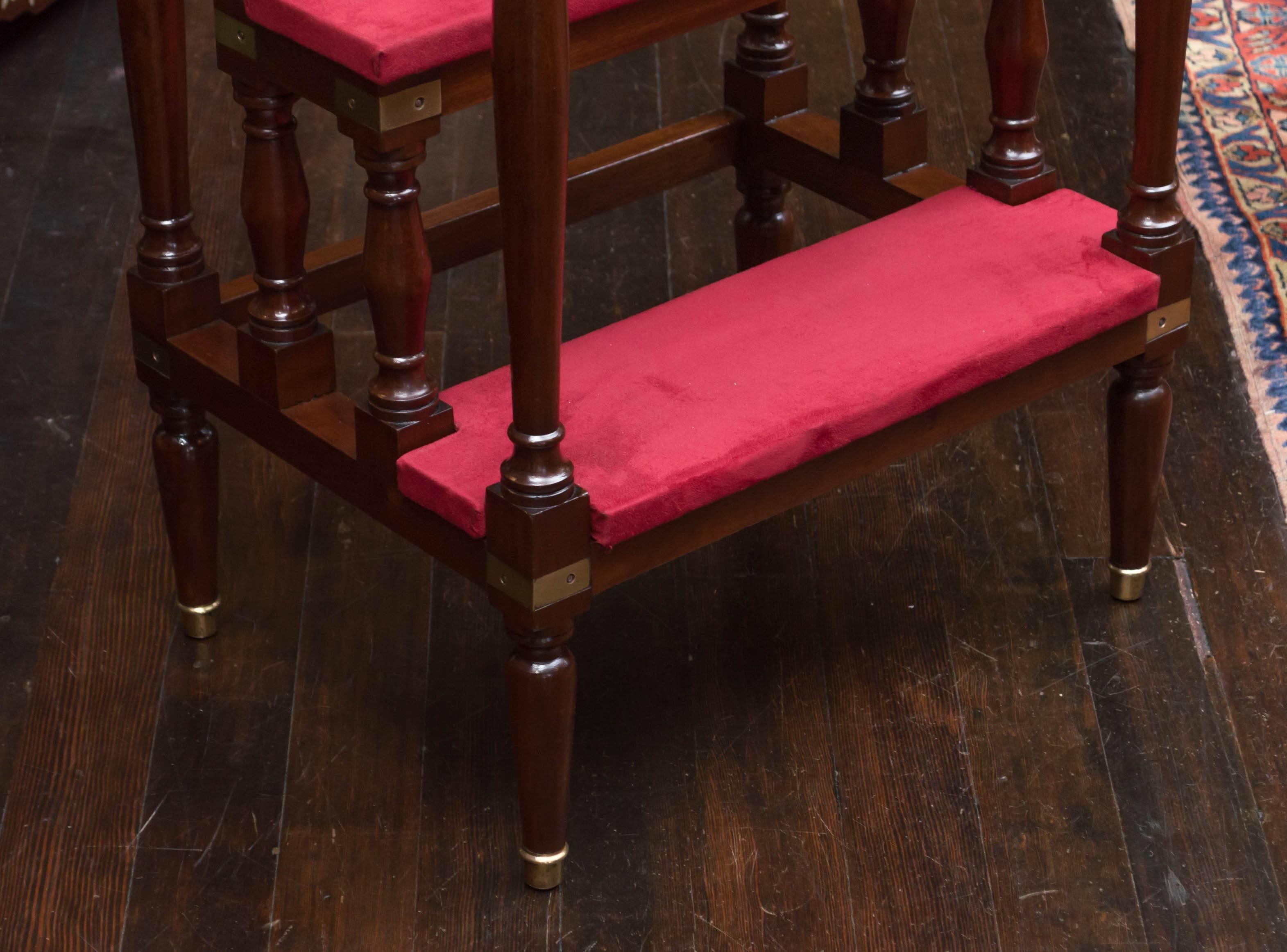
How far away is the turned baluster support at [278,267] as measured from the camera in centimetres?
182

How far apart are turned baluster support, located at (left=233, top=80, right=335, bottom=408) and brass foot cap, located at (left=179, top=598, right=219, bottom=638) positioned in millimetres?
381

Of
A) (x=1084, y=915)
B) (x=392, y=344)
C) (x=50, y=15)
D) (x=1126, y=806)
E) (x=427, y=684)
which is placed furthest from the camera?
(x=50, y=15)

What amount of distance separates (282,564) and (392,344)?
679mm

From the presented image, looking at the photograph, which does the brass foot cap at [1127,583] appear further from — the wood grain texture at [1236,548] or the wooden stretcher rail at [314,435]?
the wooden stretcher rail at [314,435]

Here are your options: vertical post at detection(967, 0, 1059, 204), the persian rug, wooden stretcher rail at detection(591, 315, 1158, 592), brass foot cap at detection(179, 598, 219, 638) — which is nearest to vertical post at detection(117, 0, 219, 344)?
brass foot cap at detection(179, 598, 219, 638)

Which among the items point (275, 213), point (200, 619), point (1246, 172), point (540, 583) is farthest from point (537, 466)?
point (1246, 172)

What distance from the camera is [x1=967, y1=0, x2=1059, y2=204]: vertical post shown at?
2.07 meters

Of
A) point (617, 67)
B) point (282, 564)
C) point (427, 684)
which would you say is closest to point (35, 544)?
point (282, 564)

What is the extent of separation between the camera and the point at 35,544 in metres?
2.37

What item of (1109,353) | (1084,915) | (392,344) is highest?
(392,344)

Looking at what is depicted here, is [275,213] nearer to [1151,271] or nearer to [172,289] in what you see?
[172,289]

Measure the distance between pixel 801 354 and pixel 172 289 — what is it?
0.67 m

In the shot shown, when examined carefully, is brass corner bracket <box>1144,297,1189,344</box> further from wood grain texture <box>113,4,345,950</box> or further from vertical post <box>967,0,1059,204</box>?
wood grain texture <box>113,4,345,950</box>

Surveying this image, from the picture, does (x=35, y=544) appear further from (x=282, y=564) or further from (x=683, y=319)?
(x=683, y=319)
